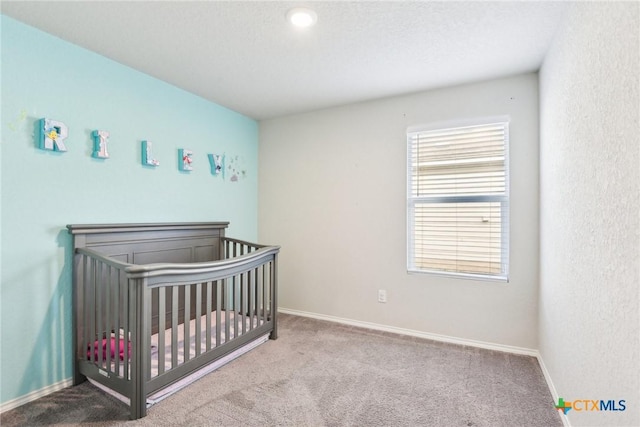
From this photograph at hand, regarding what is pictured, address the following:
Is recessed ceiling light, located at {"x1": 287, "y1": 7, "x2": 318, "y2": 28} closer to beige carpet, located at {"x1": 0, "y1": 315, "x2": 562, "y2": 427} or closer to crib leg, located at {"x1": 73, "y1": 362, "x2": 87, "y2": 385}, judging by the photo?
beige carpet, located at {"x1": 0, "y1": 315, "x2": 562, "y2": 427}

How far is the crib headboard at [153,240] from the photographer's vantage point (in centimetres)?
217

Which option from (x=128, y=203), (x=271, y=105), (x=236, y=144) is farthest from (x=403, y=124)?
(x=128, y=203)

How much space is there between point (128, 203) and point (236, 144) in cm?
139

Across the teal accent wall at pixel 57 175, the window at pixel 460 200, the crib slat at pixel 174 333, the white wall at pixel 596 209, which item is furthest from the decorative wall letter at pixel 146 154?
the white wall at pixel 596 209

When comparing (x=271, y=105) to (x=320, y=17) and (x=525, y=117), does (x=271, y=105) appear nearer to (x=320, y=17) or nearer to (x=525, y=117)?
(x=320, y=17)

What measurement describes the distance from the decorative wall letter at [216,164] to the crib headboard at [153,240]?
1.74 feet

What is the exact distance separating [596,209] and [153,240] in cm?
280

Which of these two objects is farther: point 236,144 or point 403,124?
point 236,144

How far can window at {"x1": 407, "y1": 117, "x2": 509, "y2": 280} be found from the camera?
2662 mm

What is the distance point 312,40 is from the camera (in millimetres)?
2055

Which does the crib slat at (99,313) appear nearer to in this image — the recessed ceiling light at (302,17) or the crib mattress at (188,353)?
the crib mattress at (188,353)

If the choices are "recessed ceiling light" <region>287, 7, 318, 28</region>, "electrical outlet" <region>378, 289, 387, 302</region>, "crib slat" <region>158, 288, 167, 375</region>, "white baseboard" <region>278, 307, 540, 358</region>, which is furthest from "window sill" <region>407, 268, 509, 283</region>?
"recessed ceiling light" <region>287, 7, 318, 28</region>

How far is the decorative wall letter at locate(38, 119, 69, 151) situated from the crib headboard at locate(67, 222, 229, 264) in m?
0.51

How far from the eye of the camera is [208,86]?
2814mm
